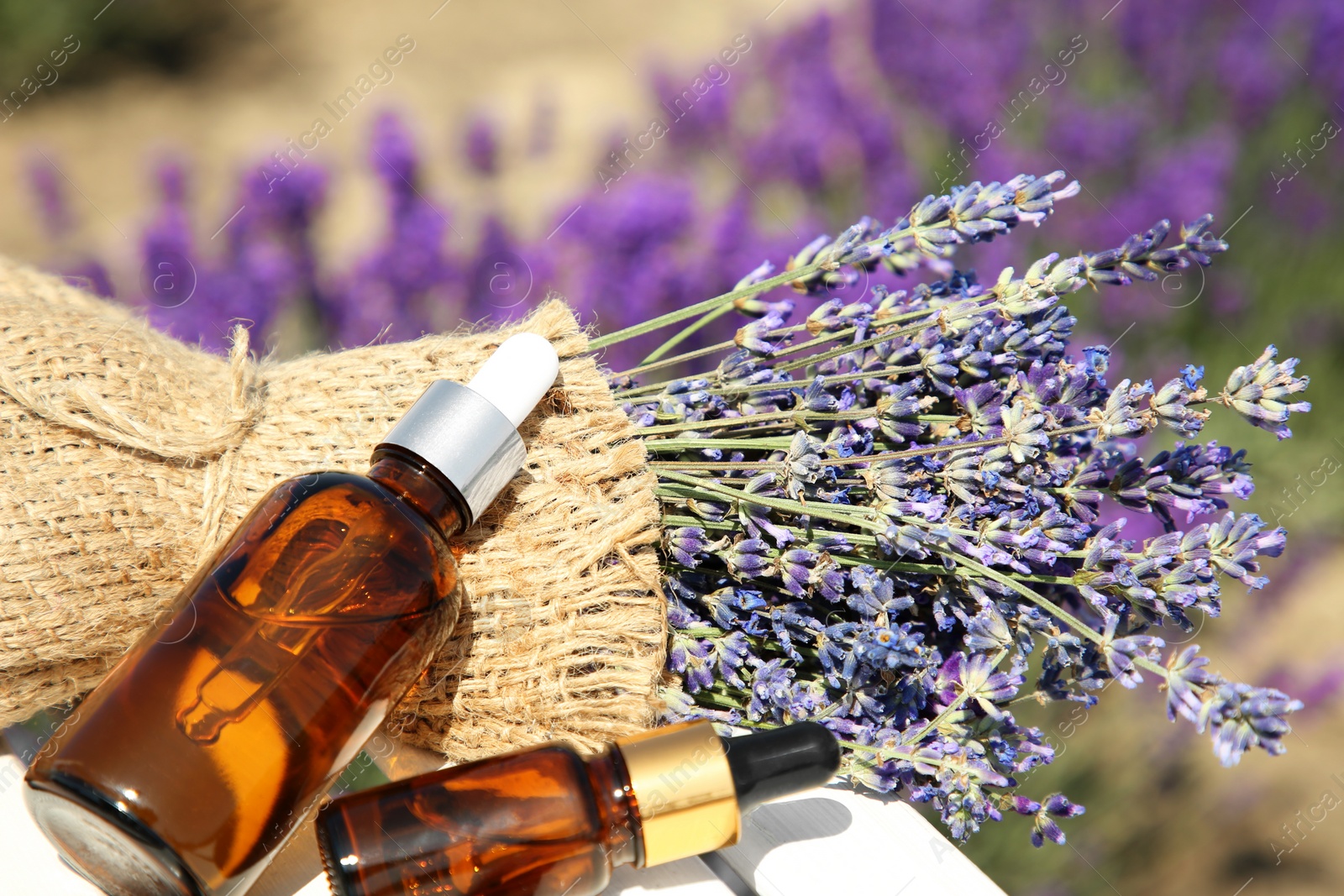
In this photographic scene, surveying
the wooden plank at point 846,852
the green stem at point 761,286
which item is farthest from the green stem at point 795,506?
the wooden plank at point 846,852

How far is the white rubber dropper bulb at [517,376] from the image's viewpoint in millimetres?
668

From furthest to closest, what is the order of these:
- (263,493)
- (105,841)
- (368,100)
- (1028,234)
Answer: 1. (368,100)
2. (1028,234)
3. (263,493)
4. (105,841)

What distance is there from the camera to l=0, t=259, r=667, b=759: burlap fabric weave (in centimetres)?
65

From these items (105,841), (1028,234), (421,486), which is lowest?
(105,841)

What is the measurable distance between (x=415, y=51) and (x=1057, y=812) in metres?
3.36

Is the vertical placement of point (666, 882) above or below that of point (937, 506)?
below

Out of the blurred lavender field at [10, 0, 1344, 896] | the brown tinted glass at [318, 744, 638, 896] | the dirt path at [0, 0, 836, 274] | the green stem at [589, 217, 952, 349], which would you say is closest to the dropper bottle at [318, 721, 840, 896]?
the brown tinted glass at [318, 744, 638, 896]

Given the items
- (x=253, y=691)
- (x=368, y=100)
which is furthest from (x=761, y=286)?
(x=368, y=100)

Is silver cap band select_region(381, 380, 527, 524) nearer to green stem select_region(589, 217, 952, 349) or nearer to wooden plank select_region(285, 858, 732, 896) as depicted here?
green stem select_region(589, 217, 952, 349)

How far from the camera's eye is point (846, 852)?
73 cm

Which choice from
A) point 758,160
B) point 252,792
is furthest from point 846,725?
point 758,160

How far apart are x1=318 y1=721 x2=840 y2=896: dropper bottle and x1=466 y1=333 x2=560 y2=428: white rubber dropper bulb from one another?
0.87ft

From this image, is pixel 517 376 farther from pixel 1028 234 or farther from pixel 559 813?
pixel 1028 234

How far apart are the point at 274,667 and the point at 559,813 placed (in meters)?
0.22
